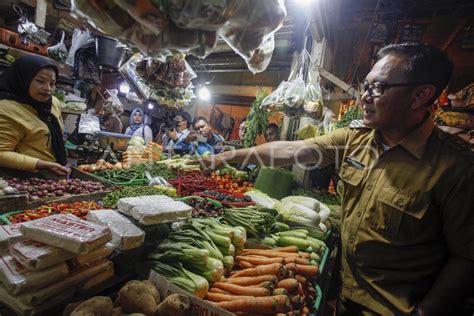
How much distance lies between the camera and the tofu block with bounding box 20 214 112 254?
45.0 inches

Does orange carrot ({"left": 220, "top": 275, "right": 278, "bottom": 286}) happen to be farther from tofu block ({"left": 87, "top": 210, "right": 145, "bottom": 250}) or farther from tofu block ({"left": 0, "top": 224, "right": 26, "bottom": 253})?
tofu block ({"left": 0, "top": 224, "right": 26, "bottom": 253})

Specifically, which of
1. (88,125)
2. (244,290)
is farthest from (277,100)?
(88,125)

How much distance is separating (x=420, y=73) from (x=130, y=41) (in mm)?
1995

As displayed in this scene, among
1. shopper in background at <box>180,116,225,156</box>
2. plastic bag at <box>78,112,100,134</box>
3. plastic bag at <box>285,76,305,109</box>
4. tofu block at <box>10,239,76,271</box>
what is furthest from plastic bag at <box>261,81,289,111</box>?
plastic bag at <box>78,112,100,134</box>

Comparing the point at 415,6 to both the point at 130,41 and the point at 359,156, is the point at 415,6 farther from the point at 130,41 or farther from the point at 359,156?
the point at 130,41

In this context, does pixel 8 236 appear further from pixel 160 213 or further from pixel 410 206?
pixel 410 206

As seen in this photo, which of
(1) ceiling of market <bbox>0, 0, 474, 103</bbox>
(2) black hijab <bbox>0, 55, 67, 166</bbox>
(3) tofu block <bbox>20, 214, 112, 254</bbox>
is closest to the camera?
(3) tofu block <bbox>20, 214, 112, 254</bbox>

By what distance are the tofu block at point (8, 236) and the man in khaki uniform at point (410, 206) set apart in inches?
89.8

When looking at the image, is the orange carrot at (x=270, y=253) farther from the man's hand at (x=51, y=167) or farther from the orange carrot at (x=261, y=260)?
A: the man's hand at (x=51, y=167)

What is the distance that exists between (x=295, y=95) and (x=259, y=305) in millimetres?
2991

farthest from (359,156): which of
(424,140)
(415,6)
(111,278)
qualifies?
(415,6)

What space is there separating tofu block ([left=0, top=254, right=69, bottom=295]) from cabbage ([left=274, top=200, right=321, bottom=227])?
7.90 feet

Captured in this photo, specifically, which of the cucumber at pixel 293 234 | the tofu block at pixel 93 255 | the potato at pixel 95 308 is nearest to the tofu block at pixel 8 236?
the tofu block at pixel 93 255

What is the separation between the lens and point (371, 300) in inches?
77.1
